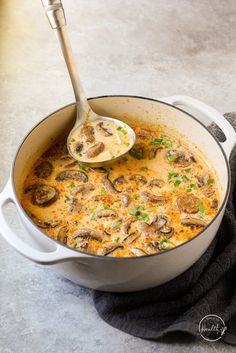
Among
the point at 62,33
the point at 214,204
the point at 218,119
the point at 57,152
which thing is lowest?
the point at 214,204

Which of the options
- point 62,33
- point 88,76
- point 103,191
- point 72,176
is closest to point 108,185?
point 103,191

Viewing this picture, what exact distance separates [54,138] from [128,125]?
1.09ft

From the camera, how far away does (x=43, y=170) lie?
7.07 ft

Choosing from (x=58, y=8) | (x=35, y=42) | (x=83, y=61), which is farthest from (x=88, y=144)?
(x=35, y=42)

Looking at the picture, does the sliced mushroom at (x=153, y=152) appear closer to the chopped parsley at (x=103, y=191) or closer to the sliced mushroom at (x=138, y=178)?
the sliced mushroom at (x=138, y=178)

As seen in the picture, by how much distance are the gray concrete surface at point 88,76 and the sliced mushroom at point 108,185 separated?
383 millimetres

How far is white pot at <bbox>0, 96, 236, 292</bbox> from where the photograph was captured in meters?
1.59

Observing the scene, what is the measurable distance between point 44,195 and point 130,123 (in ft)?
1.85

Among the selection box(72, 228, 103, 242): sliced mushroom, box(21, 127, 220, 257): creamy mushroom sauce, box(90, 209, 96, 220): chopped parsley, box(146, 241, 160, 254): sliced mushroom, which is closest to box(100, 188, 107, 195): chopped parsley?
box(21, 127, 220, 257): creamy mushroom sauce

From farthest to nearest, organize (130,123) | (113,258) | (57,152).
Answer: (130,123) → (57,152) → (113,258)

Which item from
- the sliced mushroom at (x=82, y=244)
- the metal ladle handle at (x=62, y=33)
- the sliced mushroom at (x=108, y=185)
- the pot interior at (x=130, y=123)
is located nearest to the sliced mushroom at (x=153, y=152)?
the pot interior at (x=130, y=123)

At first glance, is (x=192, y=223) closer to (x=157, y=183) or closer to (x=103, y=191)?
(x=157, y=183)

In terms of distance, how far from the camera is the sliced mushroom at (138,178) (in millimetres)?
2080

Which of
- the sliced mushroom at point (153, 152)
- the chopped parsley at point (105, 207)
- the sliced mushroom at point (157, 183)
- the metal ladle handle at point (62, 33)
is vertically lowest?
the sliced mushroom at point (153, 152)
